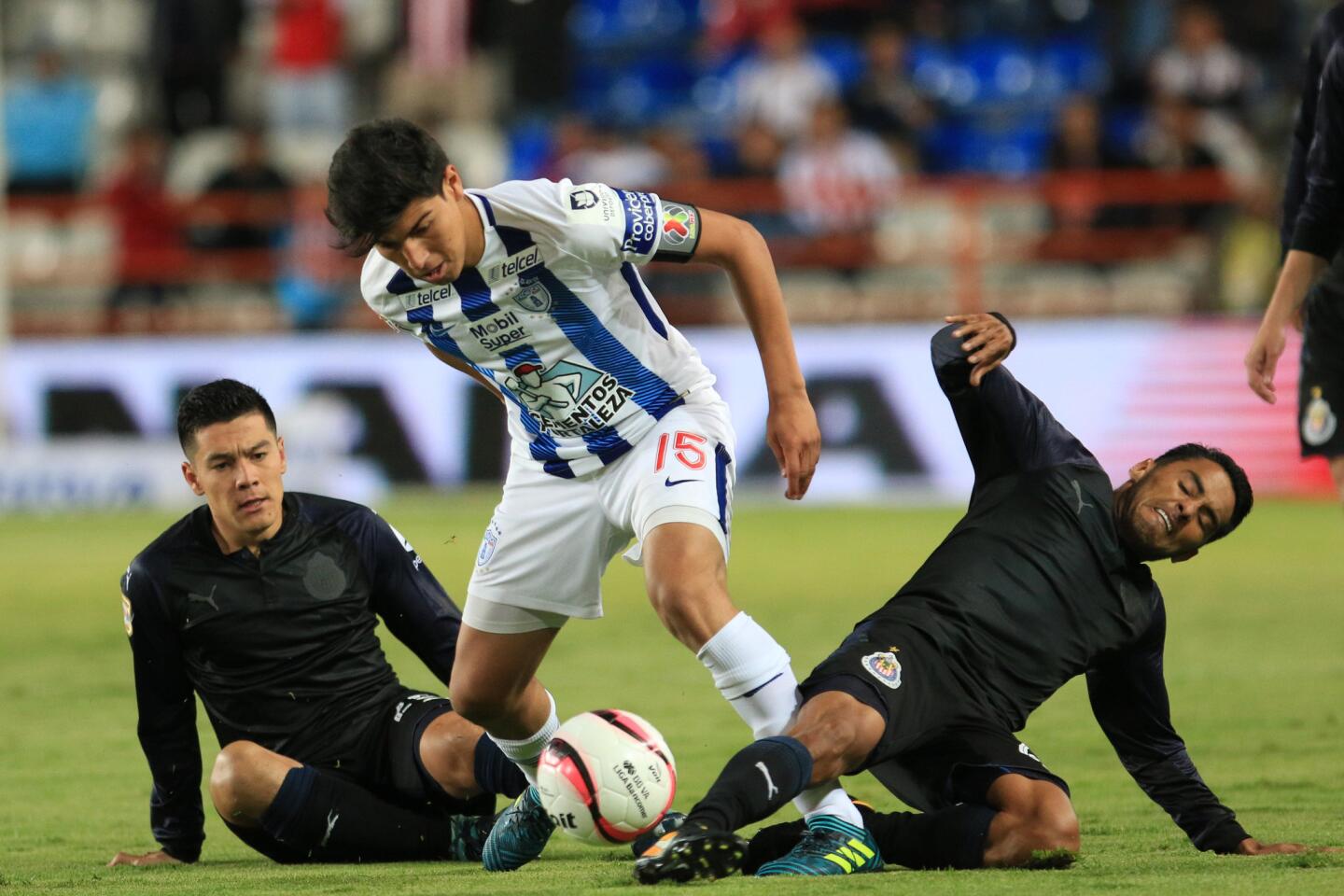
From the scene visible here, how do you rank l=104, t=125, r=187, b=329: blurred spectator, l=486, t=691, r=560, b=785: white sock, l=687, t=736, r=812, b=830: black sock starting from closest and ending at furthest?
l=687, t=736, r=812, b=830: black sock < l=486, t=691, r=560, b=785: white sock < l=104, t=125, r=187, b=329: blurred spectator

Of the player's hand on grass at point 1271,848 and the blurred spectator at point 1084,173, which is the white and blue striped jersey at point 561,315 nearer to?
the player's hand on grass at point 1271,848

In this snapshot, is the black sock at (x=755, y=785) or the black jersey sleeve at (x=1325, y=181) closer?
the black sock at (x=755, y=785)

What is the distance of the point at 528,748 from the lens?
16.4 ft

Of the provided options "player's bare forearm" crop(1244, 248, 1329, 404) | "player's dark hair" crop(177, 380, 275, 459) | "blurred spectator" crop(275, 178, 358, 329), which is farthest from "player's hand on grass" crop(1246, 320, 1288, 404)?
"blurred spectator" crop(275, 178, 358, 329)

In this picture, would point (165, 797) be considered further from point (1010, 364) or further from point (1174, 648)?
point (1010, 364)

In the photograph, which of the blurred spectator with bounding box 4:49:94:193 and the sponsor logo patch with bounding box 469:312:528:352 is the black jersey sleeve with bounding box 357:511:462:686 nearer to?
the sponsor logo patch with bounding box 469:312:528:352

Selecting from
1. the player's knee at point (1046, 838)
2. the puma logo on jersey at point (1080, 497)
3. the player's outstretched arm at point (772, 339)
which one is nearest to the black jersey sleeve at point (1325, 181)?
the puma logo on jersey at point (1080, 497)

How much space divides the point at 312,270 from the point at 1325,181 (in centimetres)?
1161

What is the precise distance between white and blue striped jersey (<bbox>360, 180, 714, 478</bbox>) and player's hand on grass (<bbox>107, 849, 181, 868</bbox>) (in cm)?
135

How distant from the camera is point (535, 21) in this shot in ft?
63.1

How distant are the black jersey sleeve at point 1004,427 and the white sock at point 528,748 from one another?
1291 mm

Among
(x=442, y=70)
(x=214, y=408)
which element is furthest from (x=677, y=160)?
(x=214, y=408)

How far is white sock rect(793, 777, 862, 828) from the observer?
4.35 metres

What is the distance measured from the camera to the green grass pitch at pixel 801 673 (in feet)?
14.1
